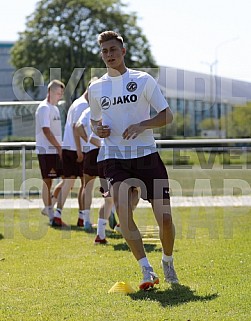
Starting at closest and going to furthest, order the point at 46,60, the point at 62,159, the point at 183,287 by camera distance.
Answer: the point at 183,287 → the point at 62,159 → the point at 46,60

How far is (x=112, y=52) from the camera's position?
624 centimetres

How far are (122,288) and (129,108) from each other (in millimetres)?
1480

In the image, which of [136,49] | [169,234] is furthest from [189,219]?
[136,49]

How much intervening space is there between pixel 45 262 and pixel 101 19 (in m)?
39.4

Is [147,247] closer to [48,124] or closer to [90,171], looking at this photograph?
[90,171]

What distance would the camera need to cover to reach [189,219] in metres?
11.6

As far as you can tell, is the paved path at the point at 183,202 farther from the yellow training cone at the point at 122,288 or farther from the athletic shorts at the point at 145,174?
the yellow training cone at the point at 122,288

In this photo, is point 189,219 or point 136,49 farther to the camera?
point 136,49

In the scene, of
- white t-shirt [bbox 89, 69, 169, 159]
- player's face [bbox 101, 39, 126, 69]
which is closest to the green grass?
white t-shirt [bbox 89, 69, 169, 159]

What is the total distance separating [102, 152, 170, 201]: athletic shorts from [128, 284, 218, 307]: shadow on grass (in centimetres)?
77

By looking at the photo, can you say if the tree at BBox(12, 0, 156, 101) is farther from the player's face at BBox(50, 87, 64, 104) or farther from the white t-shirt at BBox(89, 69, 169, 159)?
the white t-shirt at BBox(89, 69, 169, 159)

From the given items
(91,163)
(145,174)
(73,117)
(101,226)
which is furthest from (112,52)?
(73,117)

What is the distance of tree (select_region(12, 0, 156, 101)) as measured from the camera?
1729 inches

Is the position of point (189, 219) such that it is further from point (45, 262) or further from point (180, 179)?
point (180, 179)
